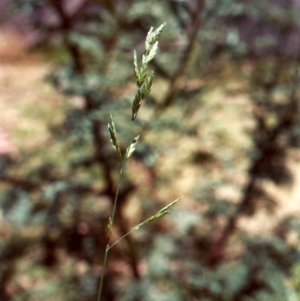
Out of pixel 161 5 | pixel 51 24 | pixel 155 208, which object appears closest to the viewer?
pixel 51 24

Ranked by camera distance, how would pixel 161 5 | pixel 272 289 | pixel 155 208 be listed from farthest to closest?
pixel 155 208
pixel 272 289
pixel 161 5

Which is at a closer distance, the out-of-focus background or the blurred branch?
the out-of-focus background

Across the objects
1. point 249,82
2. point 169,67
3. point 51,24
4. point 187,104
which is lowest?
point 249,82

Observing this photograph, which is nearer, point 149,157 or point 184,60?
point 149,157

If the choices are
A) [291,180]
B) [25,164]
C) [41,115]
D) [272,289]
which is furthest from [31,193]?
[291,180]

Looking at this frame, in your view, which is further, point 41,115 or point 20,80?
point 20,80

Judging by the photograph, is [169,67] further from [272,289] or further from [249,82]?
[272,289]

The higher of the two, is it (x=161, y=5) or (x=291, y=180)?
(x=161, y=5)

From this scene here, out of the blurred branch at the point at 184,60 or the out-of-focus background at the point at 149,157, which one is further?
the blurred branch at the point at 184,60
